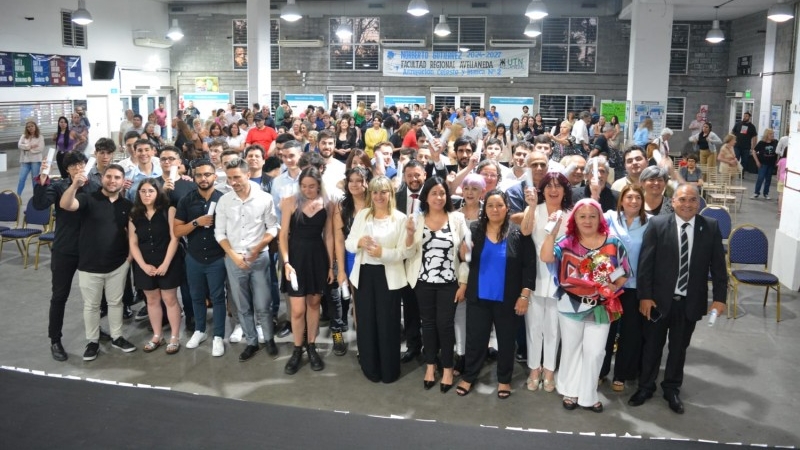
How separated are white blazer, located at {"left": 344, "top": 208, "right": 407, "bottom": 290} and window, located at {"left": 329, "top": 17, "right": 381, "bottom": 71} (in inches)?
735

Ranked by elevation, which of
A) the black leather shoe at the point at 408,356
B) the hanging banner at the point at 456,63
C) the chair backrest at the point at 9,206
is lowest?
the black leather shoe at the point at 408,356

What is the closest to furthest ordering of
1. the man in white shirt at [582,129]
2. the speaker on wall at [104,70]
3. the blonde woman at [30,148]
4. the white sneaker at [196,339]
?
the white sneaker at [196,339] < the blonde woman at [30,148] < the man in white shirt at [582,129] < the speaker on wall at [104,70]

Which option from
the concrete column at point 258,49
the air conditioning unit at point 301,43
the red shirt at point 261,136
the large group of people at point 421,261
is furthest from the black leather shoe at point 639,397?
the air conditioning unit at point 301,43

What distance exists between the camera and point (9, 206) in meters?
7.38

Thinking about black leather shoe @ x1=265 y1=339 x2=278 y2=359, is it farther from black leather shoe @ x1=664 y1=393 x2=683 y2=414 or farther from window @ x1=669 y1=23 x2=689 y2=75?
window @ x1=669 y1=23 x2=689 y2=75

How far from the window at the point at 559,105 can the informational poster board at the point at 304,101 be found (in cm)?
759

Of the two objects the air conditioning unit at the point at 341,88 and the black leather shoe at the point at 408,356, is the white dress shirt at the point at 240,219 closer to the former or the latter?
the black leather shoe at the point at 408,356

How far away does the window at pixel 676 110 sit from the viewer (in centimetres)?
2133

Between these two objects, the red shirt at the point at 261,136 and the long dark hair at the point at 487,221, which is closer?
the long dark hair at the point at 487,221

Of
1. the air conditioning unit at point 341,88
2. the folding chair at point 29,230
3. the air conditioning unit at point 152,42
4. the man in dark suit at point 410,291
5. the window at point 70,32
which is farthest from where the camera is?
the air conditioning unit at point 341,88

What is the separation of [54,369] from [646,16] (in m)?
14.5

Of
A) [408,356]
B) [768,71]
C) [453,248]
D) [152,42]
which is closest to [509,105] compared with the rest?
[768,71]

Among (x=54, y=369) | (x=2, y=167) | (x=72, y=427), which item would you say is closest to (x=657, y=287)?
(x=72, y=427)

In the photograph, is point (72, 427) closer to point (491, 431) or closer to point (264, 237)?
point (491, 431)
